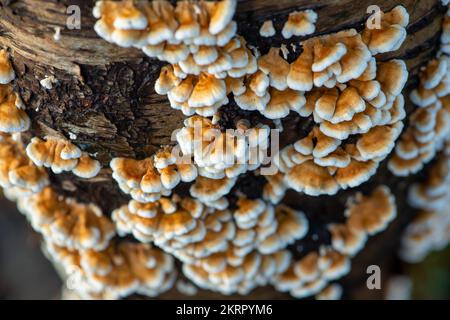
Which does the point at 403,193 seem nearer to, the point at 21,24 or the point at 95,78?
the point at 95,78

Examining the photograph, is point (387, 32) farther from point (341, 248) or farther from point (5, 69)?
point (5, 69)

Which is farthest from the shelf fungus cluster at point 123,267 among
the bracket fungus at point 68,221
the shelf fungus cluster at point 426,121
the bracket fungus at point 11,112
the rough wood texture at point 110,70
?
the shelf fungus cluster at point 426,121

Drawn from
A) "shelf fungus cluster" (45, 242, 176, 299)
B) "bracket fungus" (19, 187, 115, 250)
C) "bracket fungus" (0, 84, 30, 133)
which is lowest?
"shelf fungus cluster" (45, 242, 176, 299)

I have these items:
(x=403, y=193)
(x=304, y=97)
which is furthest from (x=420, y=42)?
(x=403, y=193)

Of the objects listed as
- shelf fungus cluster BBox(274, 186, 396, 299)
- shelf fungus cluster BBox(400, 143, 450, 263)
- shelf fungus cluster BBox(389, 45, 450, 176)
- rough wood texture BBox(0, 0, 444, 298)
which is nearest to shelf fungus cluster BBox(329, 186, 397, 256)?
shelf fungus cluster BBox(274, 186, 396, 299)

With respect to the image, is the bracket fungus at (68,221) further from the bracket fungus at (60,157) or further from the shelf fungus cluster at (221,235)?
the bracket fungus at (60,157)

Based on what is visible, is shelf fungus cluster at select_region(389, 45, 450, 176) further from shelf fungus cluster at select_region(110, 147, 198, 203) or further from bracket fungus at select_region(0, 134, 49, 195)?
bracket fungus at select_region(0, 134, 49, 195)

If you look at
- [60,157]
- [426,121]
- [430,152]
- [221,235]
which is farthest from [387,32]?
[60,157]

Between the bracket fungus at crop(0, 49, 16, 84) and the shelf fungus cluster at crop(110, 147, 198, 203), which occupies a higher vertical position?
the bracket fungus at crop(0, 49, 16, 84)

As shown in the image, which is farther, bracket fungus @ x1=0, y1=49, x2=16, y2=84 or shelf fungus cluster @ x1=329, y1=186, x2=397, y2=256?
shelf fungus cluster @ x1=329, y1=186, x2=397, y2=256
